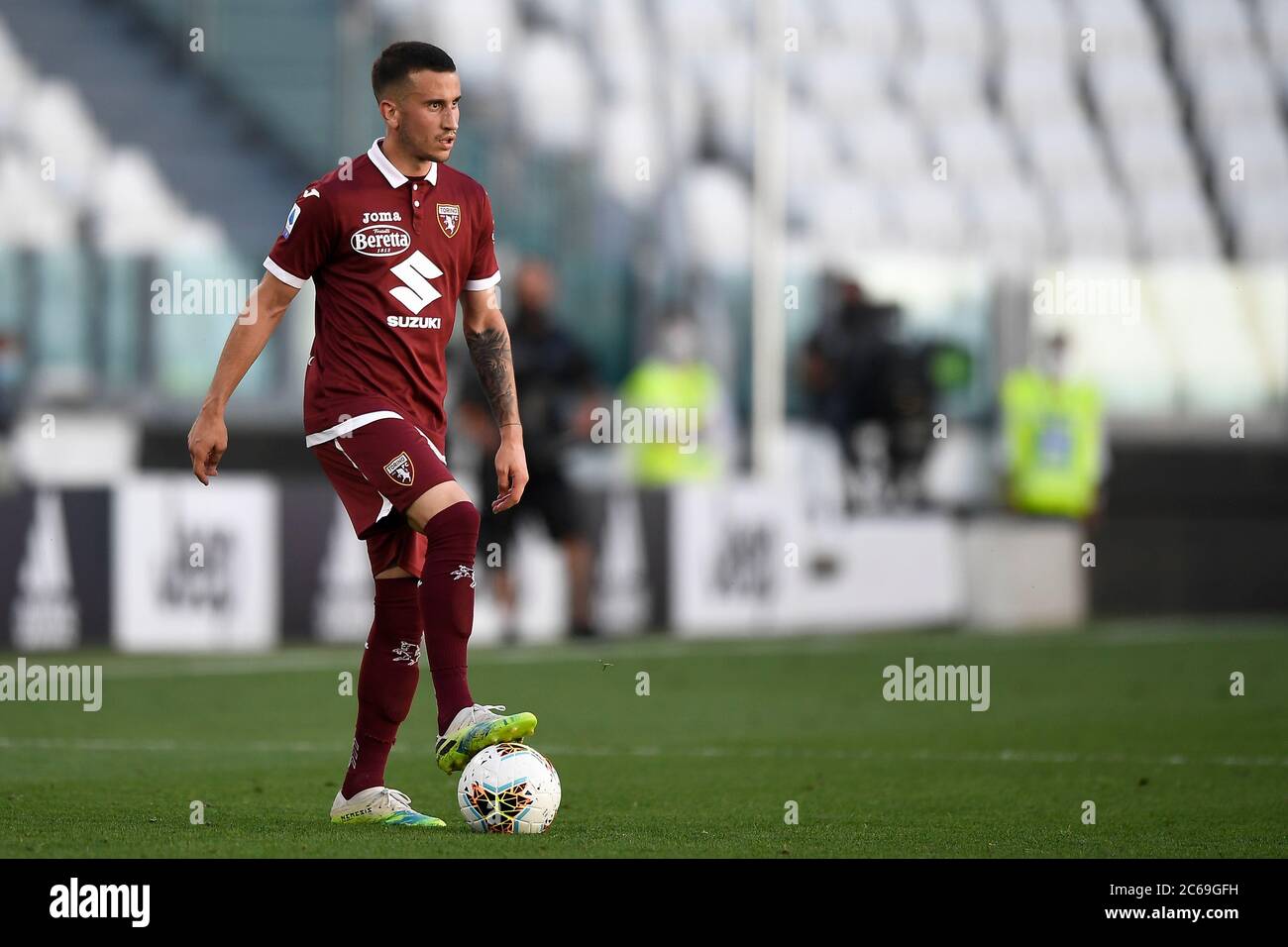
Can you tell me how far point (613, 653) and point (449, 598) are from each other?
759cm

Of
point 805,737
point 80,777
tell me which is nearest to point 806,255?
point 805,737

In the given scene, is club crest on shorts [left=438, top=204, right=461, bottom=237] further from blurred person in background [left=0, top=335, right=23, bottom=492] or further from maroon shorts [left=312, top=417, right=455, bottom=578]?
blurred person in background [left=0, top=335, right=23, bottom=492]

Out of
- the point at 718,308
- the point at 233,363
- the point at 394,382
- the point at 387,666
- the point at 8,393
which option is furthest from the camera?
the point at 718,308

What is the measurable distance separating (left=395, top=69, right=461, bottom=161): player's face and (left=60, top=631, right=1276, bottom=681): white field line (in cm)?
598

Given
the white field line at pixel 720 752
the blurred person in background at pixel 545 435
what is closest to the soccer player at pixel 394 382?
the white field line at pixel 720 752

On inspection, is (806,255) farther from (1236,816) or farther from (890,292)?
(1236,816)

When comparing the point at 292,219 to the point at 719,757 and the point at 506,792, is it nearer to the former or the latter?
the point at 506,792

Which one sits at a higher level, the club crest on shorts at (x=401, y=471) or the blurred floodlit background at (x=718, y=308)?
the blurred floodlit background at (x=718, y=308)

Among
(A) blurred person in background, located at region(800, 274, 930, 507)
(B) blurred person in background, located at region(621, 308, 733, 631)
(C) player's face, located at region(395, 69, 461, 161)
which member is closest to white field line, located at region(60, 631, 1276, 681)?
(A) blurred person in background, located at region(800, 274, 930, 507)

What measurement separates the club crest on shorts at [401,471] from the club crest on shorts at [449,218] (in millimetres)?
631

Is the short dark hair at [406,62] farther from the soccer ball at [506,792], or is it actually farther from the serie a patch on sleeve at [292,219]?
the soccer ball at [506,792]

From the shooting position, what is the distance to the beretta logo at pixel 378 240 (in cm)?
595

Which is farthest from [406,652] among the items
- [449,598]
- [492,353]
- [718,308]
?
[718,308]

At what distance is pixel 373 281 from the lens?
235 inches
